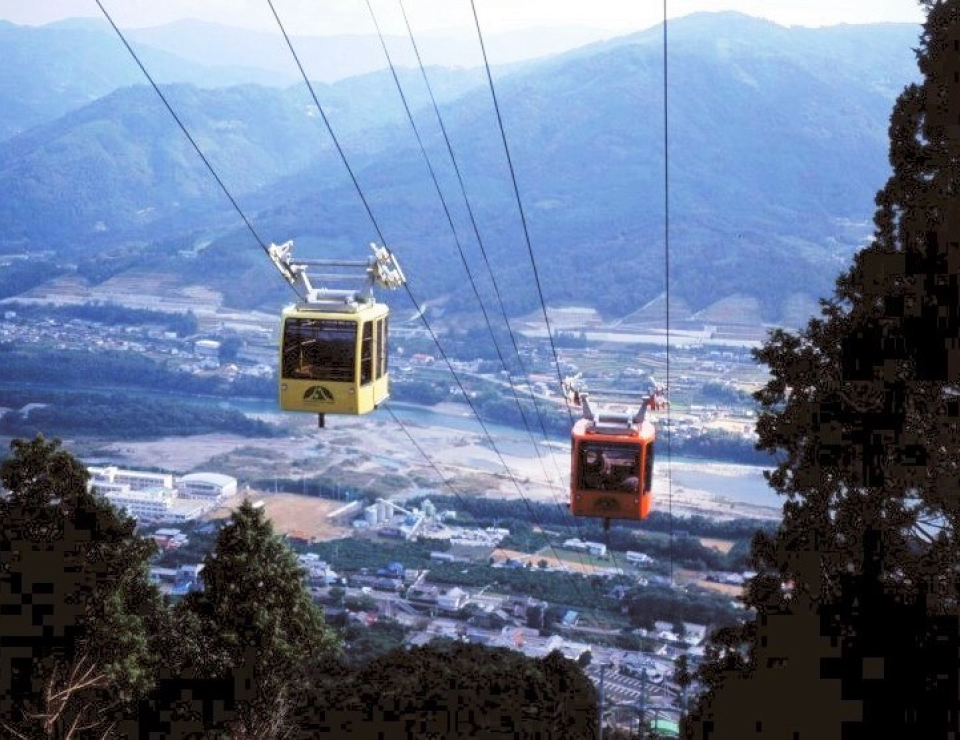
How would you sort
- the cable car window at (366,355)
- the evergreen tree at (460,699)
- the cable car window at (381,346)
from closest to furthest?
1. the cable car window at (366,355)
2. the cable car window at (381,346)
3. the evergreen tree at (460,699)

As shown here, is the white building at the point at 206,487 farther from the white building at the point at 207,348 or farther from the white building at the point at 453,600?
the white building at the point at 207,348

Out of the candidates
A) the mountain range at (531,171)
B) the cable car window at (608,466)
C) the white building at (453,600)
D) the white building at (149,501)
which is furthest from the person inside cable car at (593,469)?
the mountain range at (531,171)

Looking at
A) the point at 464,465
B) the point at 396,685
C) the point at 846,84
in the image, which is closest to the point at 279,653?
the point at 396,685

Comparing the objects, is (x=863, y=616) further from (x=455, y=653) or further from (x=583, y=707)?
(x=455, y=653)

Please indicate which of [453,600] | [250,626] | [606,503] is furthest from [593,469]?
[453,600]

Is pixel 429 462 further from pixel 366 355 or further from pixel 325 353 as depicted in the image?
pixel 325 353

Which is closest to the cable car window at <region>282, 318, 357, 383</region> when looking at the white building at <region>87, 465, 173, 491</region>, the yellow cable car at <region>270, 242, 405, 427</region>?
the yellow cable car at <region>270, 242, 405, 427</region>
